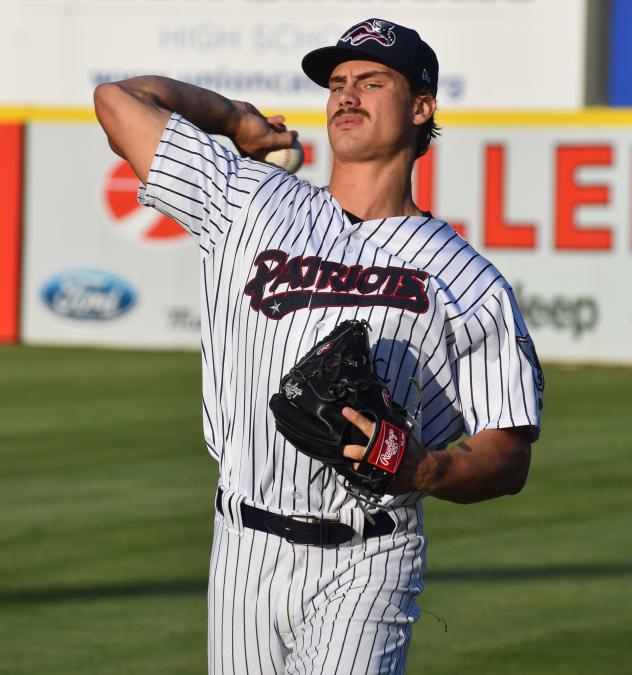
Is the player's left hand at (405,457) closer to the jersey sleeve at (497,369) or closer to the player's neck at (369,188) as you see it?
the jersey sleeve at (497,369)

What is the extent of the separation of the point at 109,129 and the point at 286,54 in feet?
69.5

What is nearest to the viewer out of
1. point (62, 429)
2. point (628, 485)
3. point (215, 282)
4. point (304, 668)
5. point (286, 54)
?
point (304, 668)

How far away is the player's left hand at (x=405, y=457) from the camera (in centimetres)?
336

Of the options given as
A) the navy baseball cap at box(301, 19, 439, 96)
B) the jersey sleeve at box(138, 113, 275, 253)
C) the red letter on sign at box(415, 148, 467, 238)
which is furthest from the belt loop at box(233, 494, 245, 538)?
the red letter on sign at box(415, 148, 467, 238)

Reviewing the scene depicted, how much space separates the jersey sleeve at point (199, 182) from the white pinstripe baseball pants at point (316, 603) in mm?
760

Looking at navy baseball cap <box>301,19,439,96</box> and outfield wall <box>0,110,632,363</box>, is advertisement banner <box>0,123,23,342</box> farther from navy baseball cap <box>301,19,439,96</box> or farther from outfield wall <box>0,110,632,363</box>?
navy baseball cap <box>301,19,439,96</box>

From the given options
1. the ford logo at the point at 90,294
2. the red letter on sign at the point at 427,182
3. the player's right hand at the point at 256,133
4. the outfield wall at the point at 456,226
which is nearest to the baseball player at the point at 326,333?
the player's right hand at the point at 256,133

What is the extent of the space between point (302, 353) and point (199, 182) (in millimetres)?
543

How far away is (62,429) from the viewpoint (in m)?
12.6

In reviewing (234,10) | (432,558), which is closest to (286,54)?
(234,10)

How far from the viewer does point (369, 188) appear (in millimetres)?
3871

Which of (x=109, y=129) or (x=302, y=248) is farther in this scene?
(x=109, y=129)

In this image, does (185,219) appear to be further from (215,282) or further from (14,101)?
(14,101)

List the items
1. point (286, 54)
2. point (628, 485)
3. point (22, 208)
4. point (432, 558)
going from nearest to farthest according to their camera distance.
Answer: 1. point (432, 558)
2. point (628, 485)
3. point (22, 208)
4. point (286, 54)
